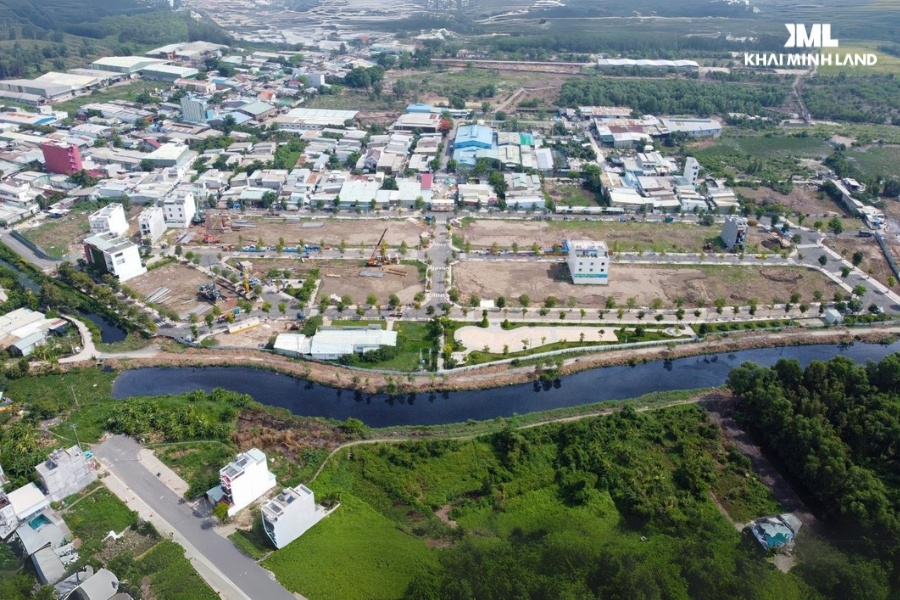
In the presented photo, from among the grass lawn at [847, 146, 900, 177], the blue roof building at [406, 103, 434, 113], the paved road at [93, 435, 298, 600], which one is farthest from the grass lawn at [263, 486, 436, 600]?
the blue roof building at [406, 103, 434, 113]

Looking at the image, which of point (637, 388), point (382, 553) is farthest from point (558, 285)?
point (382, 553)

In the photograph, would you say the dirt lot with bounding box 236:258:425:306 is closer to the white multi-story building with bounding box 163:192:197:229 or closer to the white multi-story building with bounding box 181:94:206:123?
the white multi-story building with bounding box 163:192:197:229

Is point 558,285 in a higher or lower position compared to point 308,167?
lower

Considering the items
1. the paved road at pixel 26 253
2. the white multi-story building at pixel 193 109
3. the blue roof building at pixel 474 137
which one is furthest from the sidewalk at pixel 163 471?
the white multi-story building at pixel 193 109

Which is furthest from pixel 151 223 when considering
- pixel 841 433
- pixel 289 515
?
pixel 841 433

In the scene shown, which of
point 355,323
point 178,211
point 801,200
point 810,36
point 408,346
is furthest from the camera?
point 810,36

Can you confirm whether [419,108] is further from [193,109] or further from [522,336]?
[522,336]

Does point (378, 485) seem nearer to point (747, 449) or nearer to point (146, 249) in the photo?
point (747, 449)
